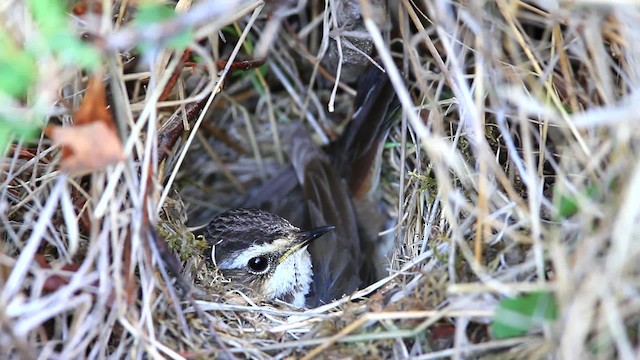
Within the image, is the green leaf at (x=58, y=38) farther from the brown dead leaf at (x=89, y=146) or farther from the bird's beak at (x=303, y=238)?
the bird's beak at (x=303, y=238)

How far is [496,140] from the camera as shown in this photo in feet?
11.3

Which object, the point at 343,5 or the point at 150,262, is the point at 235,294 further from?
the point at 343,5

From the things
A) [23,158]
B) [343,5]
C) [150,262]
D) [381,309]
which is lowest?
[381,309]

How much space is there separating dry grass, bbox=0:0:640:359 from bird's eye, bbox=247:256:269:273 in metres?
0.26

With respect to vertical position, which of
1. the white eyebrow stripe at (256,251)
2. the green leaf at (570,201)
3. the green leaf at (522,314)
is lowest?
the white eyebrow stripe at (256,251)

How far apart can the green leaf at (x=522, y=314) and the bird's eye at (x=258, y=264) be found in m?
1.70

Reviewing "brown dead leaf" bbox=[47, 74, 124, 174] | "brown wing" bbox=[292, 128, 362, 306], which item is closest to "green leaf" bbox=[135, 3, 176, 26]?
"brown dead leaf" bbox=[47, 74, 124, 174]

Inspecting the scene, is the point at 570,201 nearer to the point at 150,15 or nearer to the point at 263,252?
the point at 150,15

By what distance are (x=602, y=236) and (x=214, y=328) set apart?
1484 millimetres

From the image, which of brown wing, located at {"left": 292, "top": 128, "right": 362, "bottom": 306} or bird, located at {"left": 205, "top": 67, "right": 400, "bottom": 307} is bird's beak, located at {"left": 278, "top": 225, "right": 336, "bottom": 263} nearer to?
bird, located at {"left": 205, "top": 67, "right": 400, "bottom": 307}

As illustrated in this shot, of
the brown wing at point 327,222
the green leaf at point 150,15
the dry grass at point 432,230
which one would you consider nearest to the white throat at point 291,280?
the brown wing at point 327,222

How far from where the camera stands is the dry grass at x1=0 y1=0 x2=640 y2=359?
7.39 ft

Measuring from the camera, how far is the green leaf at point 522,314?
2312 millimetres

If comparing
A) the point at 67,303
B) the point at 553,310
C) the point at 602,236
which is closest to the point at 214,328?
the point at 67,303
